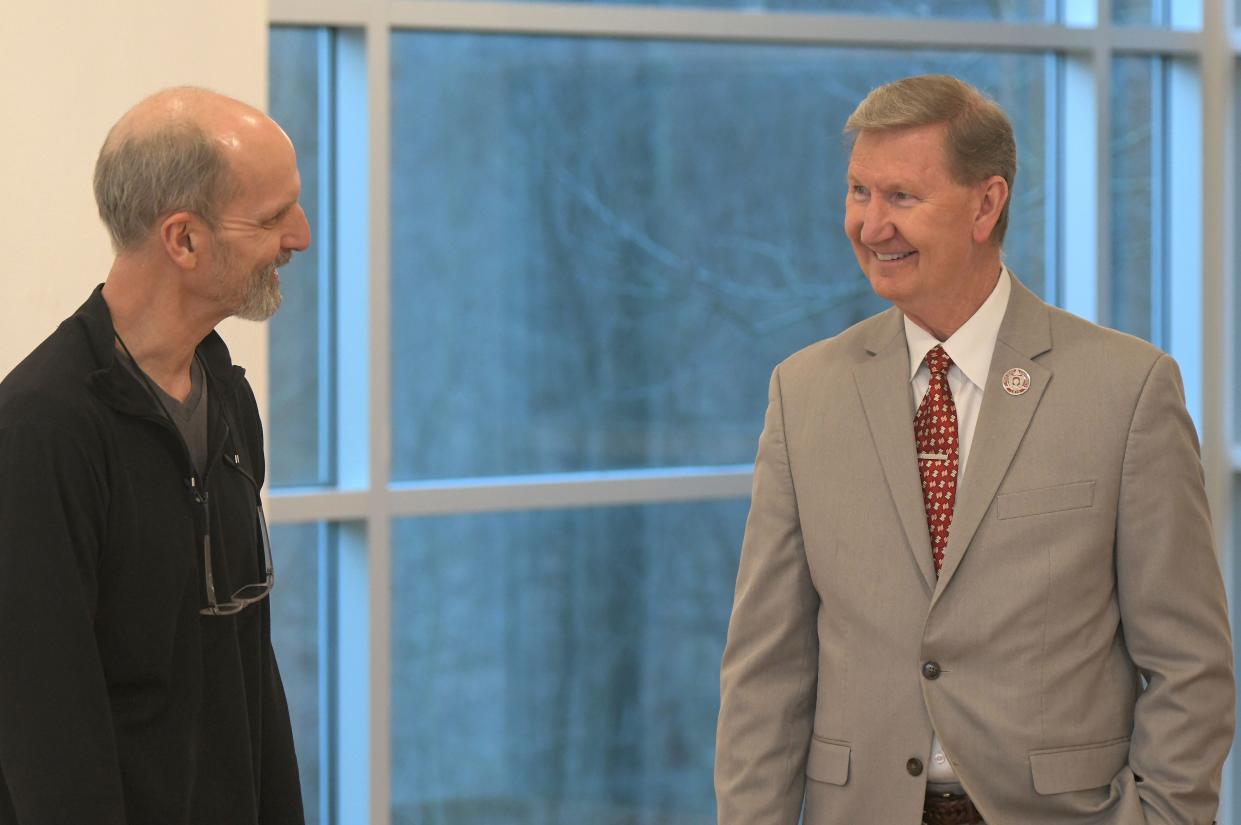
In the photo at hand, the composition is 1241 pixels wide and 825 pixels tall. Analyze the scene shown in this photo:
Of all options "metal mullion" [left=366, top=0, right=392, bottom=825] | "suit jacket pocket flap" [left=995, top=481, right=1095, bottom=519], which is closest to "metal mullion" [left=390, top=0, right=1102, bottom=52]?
"metal mullion" [left=366, top=0, right=392, bottom=825]

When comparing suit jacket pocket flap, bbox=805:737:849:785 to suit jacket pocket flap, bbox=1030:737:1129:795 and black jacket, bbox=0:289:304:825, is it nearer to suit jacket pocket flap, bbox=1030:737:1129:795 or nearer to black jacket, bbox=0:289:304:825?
suit jacket pocket flap, bbox=1030:737:1129:795

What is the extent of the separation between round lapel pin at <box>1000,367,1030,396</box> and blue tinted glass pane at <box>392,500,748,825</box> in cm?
226

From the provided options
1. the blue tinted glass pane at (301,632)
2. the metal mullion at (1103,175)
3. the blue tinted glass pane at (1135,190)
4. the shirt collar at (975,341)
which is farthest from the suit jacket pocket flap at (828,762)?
the blue tinted glass pane at (1135,190)

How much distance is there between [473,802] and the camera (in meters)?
4.35

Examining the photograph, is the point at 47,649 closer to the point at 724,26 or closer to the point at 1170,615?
the point at 1170,615

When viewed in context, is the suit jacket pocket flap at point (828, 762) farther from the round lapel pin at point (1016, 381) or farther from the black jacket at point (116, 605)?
the black jacket at point (116, 605)

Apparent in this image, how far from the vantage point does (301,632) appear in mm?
4074

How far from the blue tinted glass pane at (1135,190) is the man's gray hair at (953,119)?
278 cm

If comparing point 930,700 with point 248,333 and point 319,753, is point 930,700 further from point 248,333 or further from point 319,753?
point 319,753

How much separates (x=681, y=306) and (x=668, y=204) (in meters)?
0.31

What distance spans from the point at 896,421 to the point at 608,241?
2206 millimetres

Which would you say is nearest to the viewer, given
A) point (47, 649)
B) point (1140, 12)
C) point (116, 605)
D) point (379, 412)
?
point (47, 649)

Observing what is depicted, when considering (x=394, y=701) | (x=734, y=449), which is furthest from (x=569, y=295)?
(x=394, y=701)

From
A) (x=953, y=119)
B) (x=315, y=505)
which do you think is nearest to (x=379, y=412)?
(x=315, y=505)
